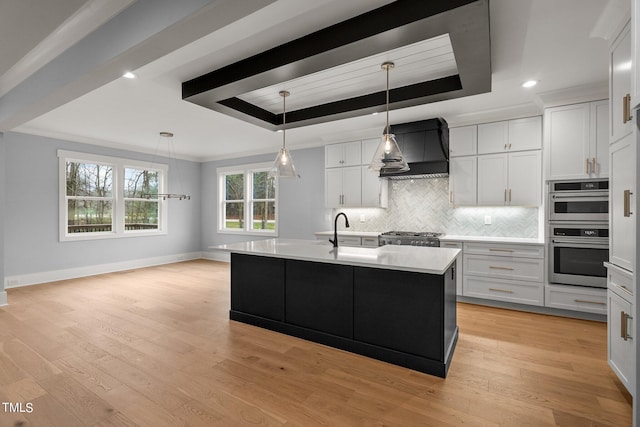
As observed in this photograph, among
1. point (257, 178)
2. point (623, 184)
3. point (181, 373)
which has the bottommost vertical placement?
point (181, 373)

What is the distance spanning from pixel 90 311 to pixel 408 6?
4.72 metres

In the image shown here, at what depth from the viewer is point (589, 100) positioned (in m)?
3.52

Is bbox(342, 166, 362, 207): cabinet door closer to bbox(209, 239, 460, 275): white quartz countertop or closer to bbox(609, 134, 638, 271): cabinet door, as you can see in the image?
bbox(209, 239, 460, 275): white quartz countertop

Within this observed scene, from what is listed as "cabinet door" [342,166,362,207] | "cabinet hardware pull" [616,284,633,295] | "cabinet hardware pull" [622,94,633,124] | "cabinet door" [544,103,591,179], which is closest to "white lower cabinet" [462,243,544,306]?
"cabinet door" [544,103,591,179]

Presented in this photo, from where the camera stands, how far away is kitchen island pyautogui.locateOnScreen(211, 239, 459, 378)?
2434mm

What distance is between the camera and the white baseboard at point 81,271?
5109 mm

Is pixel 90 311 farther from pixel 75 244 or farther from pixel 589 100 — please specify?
pixel 589 100

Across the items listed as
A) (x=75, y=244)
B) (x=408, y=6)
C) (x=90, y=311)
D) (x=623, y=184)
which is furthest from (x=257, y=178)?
(x=623, y=184)

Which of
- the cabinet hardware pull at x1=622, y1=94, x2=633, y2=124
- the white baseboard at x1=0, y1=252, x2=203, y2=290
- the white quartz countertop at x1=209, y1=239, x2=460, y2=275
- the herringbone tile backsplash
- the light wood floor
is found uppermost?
the cabinet hardware pull at x1=622, y1=94, x2=633, y2=124

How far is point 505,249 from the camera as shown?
4004mm

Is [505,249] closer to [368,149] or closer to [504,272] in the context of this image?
[504,272]

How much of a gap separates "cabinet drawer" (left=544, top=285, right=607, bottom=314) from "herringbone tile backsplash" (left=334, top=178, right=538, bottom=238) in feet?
2.95

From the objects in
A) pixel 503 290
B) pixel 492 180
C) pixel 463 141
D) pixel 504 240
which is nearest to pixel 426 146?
pixel 463 141

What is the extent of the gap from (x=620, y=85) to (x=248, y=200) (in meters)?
6.52
